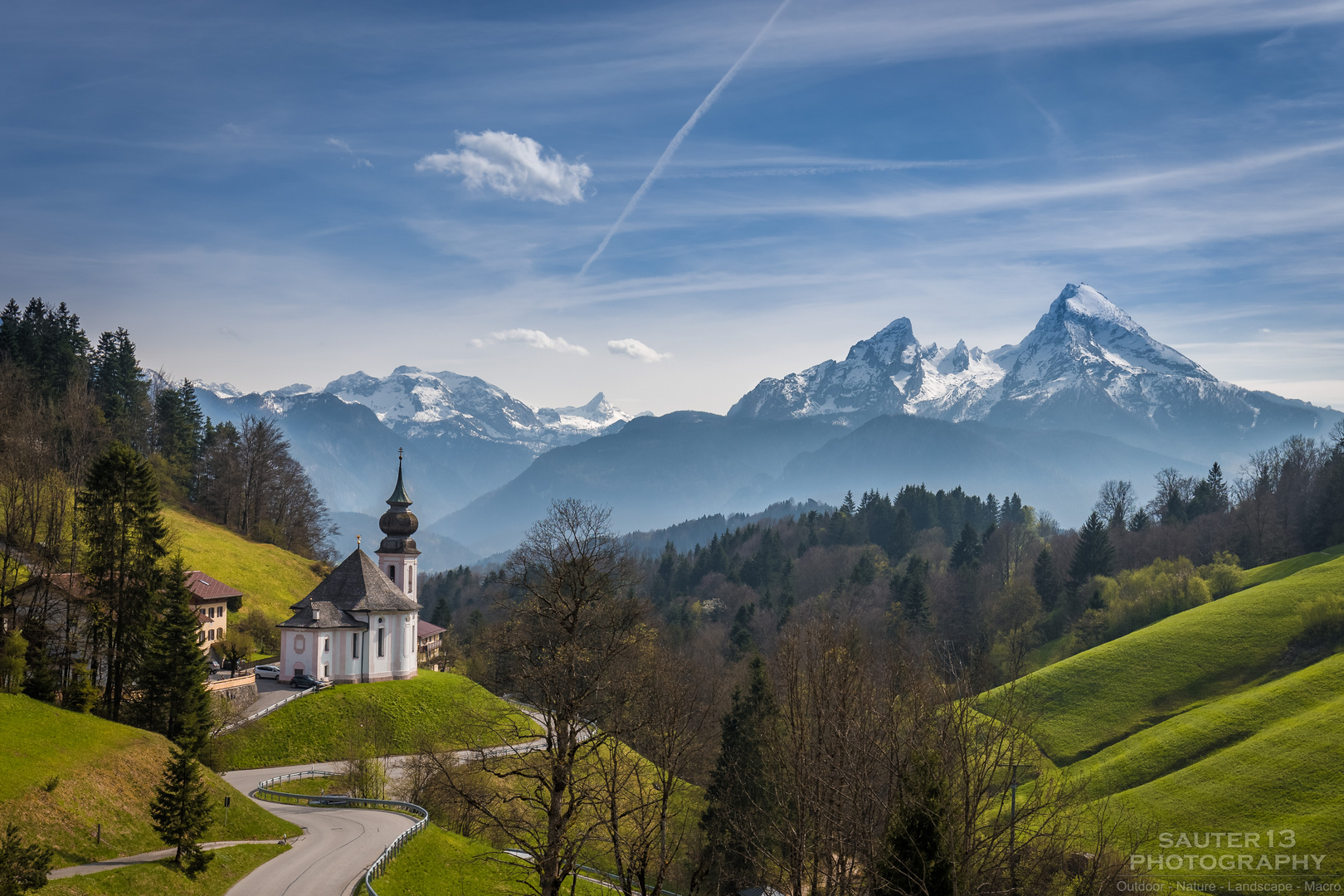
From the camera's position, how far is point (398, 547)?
7156cm

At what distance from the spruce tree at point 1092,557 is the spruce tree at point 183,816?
94910 mm

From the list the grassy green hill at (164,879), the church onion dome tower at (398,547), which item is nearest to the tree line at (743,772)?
the grassy green hill at (164,879)

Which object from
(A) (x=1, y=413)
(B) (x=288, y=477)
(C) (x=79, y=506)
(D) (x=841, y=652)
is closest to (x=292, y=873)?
(D) (x=841, y=652)

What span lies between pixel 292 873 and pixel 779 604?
90.3 meters

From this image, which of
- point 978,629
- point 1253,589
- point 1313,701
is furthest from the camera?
point 978,629

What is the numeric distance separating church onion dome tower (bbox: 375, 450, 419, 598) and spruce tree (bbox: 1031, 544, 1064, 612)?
71544 mm

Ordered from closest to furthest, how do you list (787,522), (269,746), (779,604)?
(269,746) → (779,604) → (787,522)

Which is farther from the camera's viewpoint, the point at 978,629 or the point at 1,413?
the point at 978,629

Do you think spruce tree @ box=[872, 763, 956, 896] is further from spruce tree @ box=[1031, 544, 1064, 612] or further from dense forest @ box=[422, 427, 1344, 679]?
spruce tree @ box=[1031, 544, 1064, 612]

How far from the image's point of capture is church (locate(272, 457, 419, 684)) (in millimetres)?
58406

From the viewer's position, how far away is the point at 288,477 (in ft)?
342

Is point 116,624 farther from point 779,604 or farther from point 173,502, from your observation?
point 779,604

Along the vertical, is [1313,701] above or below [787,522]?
below

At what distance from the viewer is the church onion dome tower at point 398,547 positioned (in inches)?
2798
